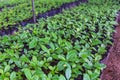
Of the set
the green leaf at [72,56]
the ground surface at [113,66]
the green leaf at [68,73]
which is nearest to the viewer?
the green leaf at [68,73]

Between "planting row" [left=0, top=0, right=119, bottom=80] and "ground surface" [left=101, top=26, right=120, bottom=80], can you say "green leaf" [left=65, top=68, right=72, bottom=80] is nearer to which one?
"planting row" [left=0, top=0, right=119, bottom=80]

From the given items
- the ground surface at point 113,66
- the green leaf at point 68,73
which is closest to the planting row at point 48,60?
the green leaf at point 68,73

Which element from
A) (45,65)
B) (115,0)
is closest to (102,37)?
(45,65)

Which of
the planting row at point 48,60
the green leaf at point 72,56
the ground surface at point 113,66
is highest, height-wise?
the green leaf at point 72,56

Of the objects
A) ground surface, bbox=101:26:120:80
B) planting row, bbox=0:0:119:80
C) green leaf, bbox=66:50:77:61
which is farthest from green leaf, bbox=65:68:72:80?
ground surface, bbox=101:26:120:80

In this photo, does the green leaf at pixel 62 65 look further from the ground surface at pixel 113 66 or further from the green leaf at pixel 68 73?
the ground surface at pixel 113 66

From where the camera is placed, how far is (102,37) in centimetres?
301

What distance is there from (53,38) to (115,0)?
5070 mm

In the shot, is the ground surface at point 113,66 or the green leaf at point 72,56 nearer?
the green leaf at point 72,56

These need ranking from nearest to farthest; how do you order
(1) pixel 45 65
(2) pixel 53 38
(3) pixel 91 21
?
(1) pixel 45 65 → (2) pixel 53 38 → (3) pixel 91 21

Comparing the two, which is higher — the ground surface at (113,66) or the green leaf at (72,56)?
the green leaf at (72,56)

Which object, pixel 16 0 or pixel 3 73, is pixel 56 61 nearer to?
pixel 3 73

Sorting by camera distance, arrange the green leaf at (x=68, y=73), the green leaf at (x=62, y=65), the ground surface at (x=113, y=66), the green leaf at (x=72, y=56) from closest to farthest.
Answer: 1. the green leaf at (x=68, y=73)
2. the green leaf at (x=62, y=65)
3. the green leaf at (x=72, y=56)
4. the ground surface at (x=113, y=66)

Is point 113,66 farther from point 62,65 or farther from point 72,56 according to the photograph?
point 62,65
